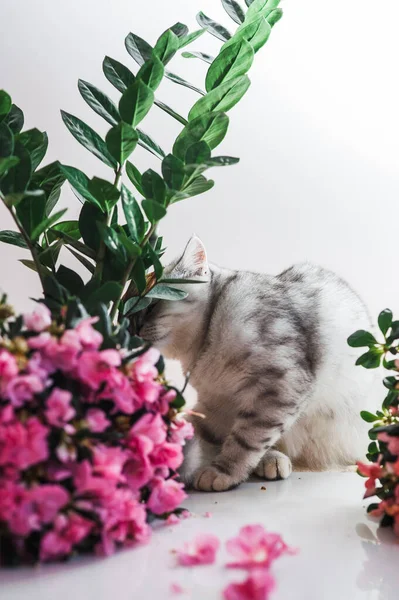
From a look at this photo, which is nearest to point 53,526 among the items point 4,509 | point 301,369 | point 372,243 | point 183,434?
point 4,509

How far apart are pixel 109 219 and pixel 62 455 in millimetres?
511

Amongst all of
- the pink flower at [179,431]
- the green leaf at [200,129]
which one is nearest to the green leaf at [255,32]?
the green leaf at [200,129]

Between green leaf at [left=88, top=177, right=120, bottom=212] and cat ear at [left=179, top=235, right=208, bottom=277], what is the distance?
0.28 m

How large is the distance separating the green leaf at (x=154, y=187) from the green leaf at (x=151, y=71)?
148 mm

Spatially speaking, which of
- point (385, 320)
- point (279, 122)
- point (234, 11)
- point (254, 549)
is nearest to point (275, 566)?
point (254, 549)

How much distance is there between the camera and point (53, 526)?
714 mm

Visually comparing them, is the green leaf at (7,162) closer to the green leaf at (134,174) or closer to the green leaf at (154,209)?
the green leaf at (154,209)

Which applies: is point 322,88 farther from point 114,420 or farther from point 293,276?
point 114,420

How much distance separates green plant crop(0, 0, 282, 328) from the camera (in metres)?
0.96

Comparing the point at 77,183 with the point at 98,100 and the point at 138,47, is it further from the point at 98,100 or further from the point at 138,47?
the point at 138,47

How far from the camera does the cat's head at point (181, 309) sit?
1311 millimetres

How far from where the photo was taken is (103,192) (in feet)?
3.39

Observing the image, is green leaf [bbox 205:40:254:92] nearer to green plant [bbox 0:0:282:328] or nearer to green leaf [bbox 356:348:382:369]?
green plant [bbox 0:0:282:328]

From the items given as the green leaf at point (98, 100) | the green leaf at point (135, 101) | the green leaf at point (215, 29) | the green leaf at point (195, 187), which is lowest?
the green leaf at point (195, 187)
